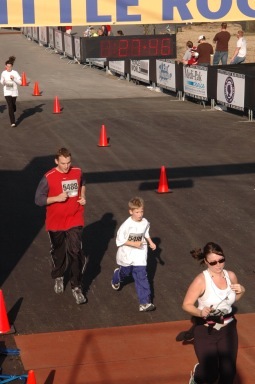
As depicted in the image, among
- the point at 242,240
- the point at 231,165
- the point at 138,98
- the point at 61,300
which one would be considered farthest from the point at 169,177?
the point at 138,98

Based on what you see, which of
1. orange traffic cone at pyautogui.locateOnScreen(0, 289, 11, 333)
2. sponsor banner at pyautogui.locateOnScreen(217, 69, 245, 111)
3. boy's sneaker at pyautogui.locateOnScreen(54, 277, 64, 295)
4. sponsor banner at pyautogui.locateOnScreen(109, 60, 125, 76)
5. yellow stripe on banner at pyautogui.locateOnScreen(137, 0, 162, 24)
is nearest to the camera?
orange traffic cone at pyautogui.locateOnScreen(0, 289, 11, 333)

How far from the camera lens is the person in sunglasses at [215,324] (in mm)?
8828

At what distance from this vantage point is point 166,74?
1355 inches

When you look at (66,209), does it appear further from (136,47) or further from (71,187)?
(136,47)

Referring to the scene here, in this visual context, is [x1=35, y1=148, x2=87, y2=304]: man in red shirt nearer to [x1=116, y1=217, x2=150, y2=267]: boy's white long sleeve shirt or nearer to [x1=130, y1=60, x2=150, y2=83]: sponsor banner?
[x1=116, y1=217, x2=150, y2=267]: boy's white long sleeve shirt

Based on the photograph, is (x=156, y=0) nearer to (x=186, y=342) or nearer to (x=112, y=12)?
(x=112, y=12)

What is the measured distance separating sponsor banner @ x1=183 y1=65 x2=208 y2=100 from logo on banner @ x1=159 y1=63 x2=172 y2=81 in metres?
1.59

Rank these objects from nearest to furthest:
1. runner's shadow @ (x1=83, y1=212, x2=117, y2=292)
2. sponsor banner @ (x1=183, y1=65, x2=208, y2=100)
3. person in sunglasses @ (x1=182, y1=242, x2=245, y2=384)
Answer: person in sunglasses @ (x1=182, y1=242, x2=245, y2=384), runner's shadow @ (x1=83, y1=212, x2=117, y2=292), sponsor banner @ (x1=183, y1=65, x2=208, y2=100)

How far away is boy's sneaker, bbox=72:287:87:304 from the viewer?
12547 millimetres

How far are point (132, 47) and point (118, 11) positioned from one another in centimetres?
797

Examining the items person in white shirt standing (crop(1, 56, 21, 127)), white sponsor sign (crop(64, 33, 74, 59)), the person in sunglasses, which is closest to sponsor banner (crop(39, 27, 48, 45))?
white sponsor sign (crop(64, 33, 74, 59))

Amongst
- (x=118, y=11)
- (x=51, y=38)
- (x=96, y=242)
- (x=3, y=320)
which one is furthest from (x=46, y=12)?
(x=51, y=38)

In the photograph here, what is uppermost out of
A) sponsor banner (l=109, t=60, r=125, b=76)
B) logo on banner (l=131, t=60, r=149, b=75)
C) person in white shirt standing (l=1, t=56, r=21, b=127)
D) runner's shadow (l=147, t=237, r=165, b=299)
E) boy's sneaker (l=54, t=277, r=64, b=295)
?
person in white shirt standing (l=1, t=56, r=21, b=127)

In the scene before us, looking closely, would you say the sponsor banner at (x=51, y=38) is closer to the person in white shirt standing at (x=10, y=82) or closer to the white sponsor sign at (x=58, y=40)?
the white sponsor sign at (x=58, y=40)
